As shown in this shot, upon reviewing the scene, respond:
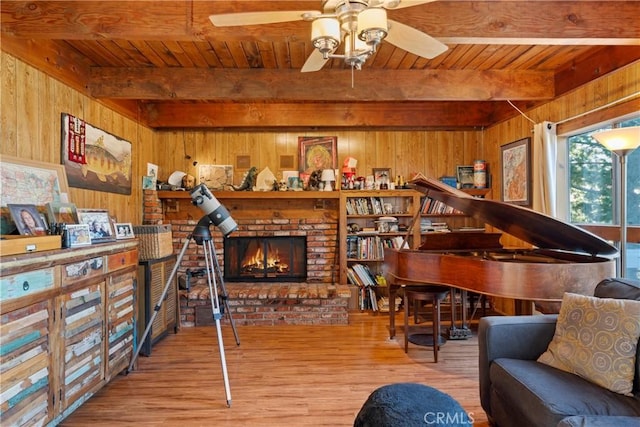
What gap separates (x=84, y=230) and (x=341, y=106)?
3.02m

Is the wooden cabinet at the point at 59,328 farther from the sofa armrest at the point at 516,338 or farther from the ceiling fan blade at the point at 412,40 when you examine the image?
the sofa armrest at the point at 516,338

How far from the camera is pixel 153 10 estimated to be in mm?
2184

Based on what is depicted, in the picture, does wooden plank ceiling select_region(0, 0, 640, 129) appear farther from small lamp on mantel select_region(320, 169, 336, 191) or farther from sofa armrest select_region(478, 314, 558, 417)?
sofa armrest select_region(478, 314, 558, 417)

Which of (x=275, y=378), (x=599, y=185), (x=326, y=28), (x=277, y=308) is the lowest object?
(x=275, y=378)

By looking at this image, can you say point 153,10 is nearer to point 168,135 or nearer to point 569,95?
point 168,135

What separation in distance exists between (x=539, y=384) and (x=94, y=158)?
3601 mm

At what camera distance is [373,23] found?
154 centimetres

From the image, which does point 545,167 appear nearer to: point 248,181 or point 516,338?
point 516,338

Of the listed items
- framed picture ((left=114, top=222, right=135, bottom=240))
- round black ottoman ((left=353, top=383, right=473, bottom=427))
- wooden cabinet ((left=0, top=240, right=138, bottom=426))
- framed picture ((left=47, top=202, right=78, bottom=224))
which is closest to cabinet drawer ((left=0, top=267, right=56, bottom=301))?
wooden cabinet ((left=0, top=240, right=138, bottom=426))

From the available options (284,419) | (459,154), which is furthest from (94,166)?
(459,154)

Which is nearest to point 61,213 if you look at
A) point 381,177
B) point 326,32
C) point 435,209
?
point 326,32

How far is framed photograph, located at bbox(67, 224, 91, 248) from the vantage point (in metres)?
2.07

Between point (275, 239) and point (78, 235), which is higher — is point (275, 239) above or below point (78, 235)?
below

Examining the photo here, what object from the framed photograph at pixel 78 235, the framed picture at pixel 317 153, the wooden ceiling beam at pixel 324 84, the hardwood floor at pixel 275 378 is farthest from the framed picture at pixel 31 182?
the framed picture at pixel 317 153
